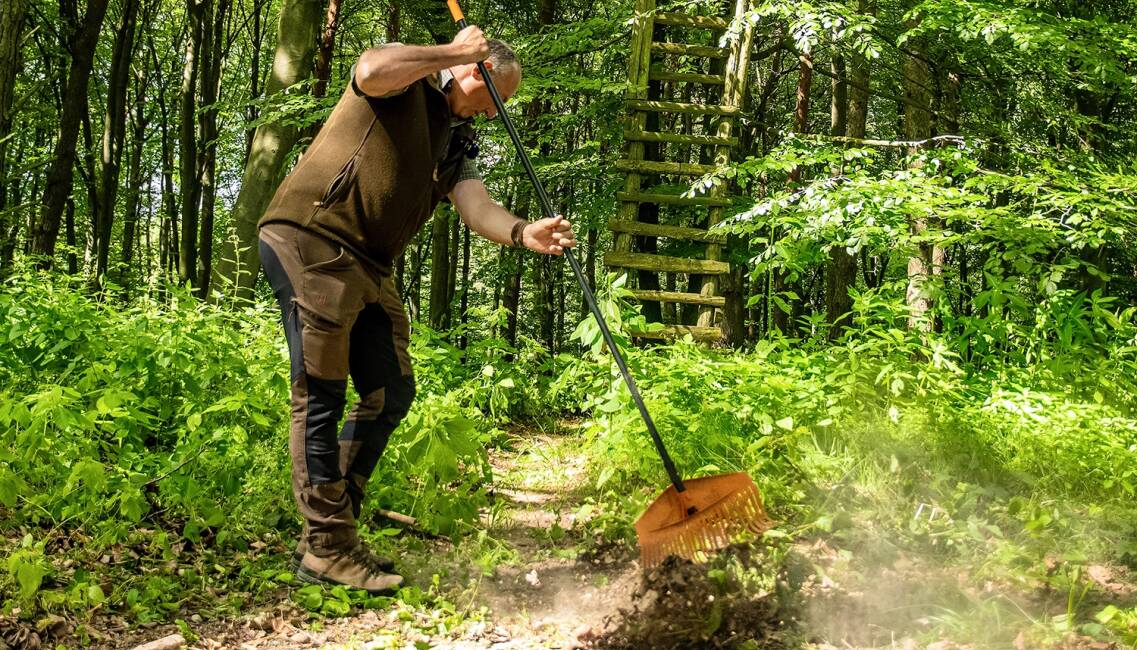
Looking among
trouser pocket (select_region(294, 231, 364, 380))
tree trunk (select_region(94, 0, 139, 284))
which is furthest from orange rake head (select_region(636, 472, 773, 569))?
tree trunk (select_region(94, 0, 139, 284))

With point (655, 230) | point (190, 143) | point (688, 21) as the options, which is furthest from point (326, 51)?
point (655, 230)

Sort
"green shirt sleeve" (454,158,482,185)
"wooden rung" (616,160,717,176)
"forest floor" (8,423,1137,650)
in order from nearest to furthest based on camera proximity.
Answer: "forest floor" (8,423,1137,650), "green shirt sleeve" (454,158,482,185), "wooden rung" (616,160,717,176)

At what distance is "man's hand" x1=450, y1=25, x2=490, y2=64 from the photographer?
2.93 metres

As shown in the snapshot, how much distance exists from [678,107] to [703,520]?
19.5 feet

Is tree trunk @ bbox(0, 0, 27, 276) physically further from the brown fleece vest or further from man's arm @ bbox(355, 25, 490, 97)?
man's arm @ bbox(355, 25, 490, 97)

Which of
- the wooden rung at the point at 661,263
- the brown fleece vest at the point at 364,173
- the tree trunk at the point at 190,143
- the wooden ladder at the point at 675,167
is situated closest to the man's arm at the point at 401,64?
the brown fleece vest at the point at 364,173

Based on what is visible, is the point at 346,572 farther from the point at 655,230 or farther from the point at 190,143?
the point at 190,143

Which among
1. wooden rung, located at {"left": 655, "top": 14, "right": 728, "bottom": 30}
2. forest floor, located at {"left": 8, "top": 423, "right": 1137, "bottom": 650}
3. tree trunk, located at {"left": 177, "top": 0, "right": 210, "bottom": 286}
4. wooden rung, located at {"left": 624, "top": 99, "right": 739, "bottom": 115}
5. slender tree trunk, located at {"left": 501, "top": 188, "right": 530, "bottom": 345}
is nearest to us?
forest floor, located at {"left": 8, "top": 423, "right": 1137, "bottom": 650}

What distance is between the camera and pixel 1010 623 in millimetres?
2822

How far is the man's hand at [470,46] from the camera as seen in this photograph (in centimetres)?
293

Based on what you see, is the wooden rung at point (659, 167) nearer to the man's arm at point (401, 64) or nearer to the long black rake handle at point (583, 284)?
the long black rake handle at point (583, 284)

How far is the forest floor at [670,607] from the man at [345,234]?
279 millimetres

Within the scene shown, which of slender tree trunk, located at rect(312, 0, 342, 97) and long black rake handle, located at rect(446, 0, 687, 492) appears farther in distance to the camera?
slender tree trunk, located at rect(312, 0, 342, 97)

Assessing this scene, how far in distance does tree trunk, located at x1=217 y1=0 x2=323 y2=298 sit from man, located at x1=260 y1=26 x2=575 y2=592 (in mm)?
4775
